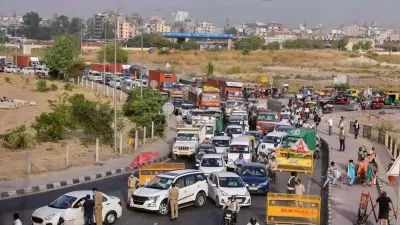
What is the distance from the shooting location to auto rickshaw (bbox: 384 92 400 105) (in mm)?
61094

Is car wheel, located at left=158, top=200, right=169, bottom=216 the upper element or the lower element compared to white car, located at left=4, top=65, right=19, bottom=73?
lower

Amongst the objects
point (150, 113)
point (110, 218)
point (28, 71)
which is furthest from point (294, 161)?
point (28, 71)

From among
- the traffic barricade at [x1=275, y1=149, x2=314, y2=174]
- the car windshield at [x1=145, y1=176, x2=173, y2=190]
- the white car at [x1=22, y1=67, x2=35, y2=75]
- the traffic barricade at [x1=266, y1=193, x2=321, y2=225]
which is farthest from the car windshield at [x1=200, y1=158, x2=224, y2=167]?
the white car at [x1=22, y1=67, x2=35, y2=75]

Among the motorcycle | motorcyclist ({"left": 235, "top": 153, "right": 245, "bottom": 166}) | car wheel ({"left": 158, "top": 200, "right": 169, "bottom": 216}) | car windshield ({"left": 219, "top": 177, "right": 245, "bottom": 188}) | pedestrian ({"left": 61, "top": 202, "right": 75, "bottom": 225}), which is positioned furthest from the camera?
motorcyclist ({"left": 235, "top": 153, "right": 245, "bottom": 166})

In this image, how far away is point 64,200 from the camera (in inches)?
590

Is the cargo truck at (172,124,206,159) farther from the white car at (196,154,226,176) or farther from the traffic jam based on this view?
the white car at (196,154,226,176)

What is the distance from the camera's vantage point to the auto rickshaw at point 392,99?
Result: 61.1 m

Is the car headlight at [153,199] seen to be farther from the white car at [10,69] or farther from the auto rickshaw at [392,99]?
the white car at [10,69]

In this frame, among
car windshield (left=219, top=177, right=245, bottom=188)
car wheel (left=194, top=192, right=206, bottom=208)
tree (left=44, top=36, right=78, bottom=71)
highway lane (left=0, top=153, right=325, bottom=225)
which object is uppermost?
tree (left=44, top=36, right=78, bottom=71)

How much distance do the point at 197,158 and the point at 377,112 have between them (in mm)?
34198

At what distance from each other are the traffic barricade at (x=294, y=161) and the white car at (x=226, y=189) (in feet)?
17.3

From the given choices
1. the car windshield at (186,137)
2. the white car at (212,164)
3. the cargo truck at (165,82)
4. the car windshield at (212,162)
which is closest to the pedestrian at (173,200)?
the white car at (212,164)

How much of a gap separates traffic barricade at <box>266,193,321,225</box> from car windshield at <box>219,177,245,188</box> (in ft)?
9.41

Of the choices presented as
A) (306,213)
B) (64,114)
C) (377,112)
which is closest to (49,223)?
(306,213)
